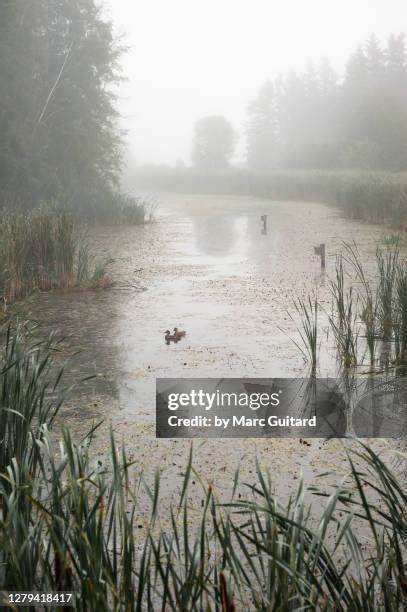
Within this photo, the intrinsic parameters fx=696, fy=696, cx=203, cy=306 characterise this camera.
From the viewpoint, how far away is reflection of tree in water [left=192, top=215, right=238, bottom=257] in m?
9.16

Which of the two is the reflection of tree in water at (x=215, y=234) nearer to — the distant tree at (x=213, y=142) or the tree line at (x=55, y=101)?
the tree line at (x=55, y=101)

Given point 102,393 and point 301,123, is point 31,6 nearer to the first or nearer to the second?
point 102,393

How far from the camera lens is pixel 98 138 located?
1253cm

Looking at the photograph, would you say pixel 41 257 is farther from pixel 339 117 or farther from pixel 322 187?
pixel 339 117

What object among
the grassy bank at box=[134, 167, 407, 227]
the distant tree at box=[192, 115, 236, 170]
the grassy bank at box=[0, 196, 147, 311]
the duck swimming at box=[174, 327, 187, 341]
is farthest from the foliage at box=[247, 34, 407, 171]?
the duck swimming at box=[174, 327, 187, 341]

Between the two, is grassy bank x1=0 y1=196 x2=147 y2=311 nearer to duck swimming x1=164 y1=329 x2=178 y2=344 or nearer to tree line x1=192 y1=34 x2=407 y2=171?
duck swimming x1=164 y1=329 x2=178 y2=344

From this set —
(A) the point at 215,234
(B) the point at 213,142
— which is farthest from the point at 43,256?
(B) the point at 213,142

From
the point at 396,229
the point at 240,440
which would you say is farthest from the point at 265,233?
the point at 240,440

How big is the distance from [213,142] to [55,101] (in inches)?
969

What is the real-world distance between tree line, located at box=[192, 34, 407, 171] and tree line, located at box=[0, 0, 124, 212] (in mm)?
10584

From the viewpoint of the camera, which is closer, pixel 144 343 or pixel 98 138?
pixel 144 343

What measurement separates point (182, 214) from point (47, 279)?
366 inches

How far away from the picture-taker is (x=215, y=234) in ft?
35.8

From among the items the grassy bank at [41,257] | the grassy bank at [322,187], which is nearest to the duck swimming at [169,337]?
the grassy bank at [41,257]
